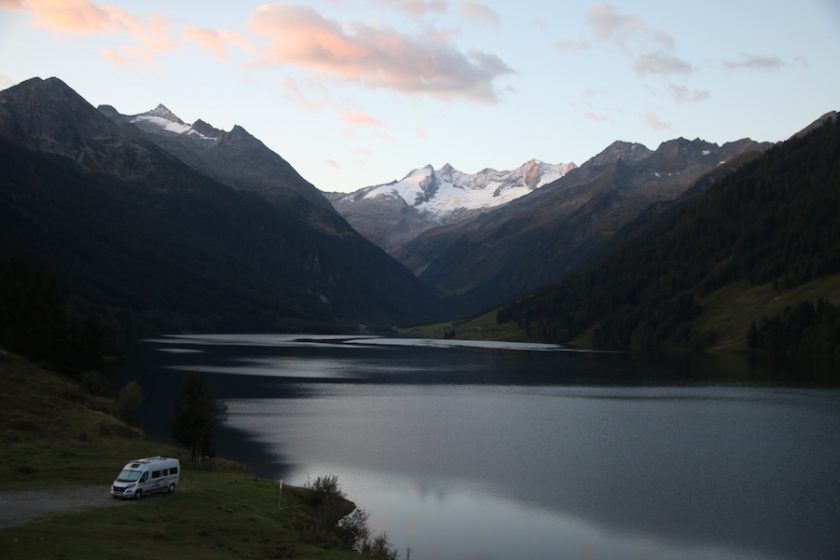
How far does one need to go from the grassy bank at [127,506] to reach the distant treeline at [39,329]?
24.8 m

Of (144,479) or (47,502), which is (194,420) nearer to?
(144,479)

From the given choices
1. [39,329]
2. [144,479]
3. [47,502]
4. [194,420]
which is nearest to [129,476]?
[144,479]

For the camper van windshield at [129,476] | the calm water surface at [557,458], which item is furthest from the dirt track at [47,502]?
the calm water surface at [557,458]

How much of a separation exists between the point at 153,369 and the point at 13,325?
178ft

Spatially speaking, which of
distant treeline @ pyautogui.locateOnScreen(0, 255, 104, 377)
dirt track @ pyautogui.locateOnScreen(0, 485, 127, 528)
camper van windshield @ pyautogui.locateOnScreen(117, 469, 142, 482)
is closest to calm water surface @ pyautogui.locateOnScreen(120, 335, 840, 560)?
distant treeline @ pyautogui.locateOnScreen(0, 255, 104, 377)

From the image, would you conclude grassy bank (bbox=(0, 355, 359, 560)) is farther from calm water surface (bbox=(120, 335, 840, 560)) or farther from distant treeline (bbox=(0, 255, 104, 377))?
distant treeline (bbox=(0, 255, 104, 377))

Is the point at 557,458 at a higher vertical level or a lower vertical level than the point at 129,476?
lower

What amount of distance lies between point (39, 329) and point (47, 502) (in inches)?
2643

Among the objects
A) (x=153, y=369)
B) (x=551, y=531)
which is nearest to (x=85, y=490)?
(x=551, y=531)

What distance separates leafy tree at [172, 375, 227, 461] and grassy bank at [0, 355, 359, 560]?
2.13 m

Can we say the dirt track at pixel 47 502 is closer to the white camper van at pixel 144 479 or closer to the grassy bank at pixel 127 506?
the white camper van at pixel 144 479

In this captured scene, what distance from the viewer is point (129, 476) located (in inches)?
1891

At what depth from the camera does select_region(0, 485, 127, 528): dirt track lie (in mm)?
41469

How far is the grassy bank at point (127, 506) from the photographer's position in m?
37.6
